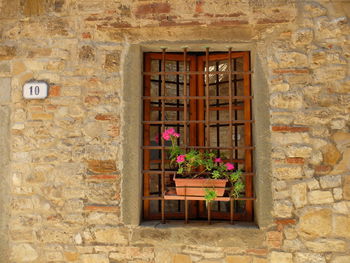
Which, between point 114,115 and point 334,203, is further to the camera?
point 114,115

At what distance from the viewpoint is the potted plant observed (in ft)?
8.25

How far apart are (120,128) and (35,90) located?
33.8 inches

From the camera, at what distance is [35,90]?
2721 mm

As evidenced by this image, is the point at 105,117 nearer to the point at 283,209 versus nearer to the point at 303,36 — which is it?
the point at 283,209

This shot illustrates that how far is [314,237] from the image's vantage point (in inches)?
98.1

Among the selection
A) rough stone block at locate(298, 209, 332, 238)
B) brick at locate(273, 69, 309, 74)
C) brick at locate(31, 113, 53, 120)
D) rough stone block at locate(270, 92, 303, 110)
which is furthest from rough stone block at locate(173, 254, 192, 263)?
brick at locate(273, 69, 309, 74)

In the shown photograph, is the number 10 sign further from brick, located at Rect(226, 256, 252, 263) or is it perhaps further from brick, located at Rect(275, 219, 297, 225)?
brick, located at Rect(275, 219, 297, 225)

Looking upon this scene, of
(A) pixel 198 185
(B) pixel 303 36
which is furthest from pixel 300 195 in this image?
(B) pixel 303 36

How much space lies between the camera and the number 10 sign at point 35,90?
107 inches

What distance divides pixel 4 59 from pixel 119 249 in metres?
2.06

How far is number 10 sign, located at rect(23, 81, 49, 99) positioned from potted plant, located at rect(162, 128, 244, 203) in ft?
3.82

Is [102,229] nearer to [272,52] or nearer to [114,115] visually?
[114,115]

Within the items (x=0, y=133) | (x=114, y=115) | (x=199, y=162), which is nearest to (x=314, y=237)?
(x=199, y=162)

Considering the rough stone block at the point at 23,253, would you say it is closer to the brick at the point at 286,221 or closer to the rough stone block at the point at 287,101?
the brick at the point at 286,221
